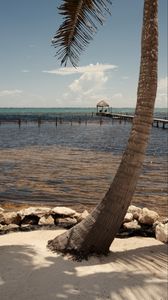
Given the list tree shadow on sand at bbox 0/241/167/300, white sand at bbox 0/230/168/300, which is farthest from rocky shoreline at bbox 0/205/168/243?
tree shadow on sand at bbox 0/241/167/300

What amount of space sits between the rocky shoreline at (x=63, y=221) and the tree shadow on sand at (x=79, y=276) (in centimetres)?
193

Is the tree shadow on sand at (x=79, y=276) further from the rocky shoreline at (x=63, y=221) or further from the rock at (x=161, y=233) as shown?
the rocky shoreline at (x=63, y=221)

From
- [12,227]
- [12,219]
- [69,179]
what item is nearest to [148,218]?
[12,227]

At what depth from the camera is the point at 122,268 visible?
701cm

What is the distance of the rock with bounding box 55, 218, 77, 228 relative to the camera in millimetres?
10164

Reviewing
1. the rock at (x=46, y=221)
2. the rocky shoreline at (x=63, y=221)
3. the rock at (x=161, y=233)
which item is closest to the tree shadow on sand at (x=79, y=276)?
the rock at (x=161, y=233)

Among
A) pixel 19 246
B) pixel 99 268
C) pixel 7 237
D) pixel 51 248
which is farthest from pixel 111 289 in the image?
pixel 7 237

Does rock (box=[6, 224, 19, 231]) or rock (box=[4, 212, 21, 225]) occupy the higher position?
rock (box=[4, 212, 21, 225])

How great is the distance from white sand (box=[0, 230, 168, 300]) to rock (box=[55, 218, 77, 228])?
1993 millimetres

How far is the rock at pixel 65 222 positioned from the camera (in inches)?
→ 400

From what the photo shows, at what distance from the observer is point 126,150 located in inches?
263

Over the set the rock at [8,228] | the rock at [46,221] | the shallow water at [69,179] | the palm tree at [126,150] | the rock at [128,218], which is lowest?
the shallow water at [69,179]

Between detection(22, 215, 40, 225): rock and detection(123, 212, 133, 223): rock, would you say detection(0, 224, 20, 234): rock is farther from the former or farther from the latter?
detection(123, 212, 133, 223): rock

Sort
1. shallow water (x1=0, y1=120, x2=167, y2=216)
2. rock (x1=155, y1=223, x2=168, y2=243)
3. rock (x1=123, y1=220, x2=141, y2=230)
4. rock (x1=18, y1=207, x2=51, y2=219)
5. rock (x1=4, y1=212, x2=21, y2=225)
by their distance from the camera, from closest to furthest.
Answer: rock (x1=155, y1=223, x2=168, y2=243)
rock (x1=123, y1=220, x2=141, y2=230)
rock (x1=4, y1=212, x2=21, y2=225)
rock (x1=18, y1=207, x2=51, y2=219)
shallow water (x1=0, y1=120, x2=167, y2=216)
